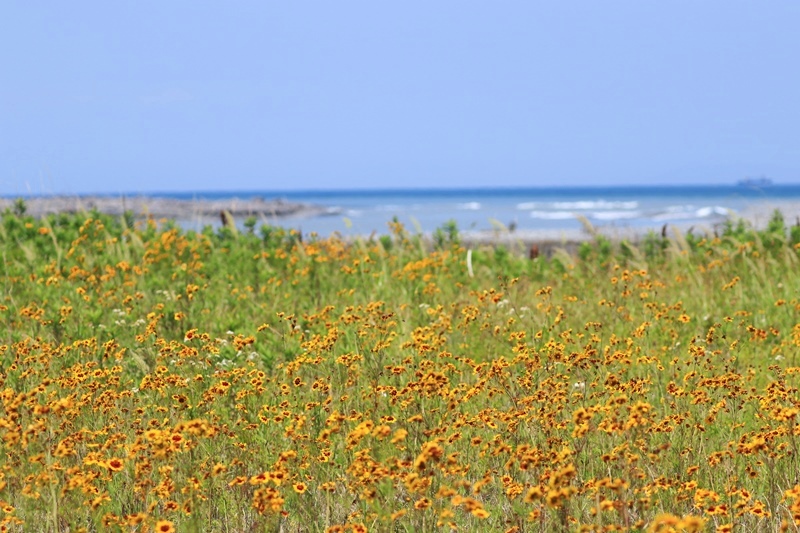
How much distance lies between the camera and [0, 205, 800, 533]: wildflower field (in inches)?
132

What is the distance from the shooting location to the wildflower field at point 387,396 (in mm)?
3355

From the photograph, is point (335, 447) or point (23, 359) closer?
point (335, 447)

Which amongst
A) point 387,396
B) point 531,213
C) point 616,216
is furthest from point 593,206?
point 387,396

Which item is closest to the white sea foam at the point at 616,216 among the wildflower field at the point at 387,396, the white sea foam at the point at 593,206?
the white sea foam at the point at 593,206

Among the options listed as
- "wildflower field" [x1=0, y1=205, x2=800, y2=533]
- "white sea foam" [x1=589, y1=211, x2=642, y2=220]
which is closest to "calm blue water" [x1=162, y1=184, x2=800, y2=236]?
"white sea foam" [x1=589, y1=211, x2=642, y2=220]

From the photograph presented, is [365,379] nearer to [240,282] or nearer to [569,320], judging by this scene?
[569,320]

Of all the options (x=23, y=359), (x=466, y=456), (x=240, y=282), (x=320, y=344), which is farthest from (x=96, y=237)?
(x=466, y=456)

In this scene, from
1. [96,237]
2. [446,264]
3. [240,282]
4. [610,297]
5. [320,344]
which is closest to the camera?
[320,344]

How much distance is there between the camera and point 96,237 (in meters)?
11.1

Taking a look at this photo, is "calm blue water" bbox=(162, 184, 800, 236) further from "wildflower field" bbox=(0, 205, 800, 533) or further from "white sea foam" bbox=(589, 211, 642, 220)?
"wildflower field" bbox=(0, 205, 800, 533)

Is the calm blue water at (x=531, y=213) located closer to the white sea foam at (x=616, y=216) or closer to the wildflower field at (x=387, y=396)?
the white sea foam at (x=616, y=216)

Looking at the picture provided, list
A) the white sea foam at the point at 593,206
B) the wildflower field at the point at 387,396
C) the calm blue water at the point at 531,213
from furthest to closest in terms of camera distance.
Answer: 1. the white sea foam at the point at 593,206
2. the calm blue water at the point at 531,213
3. the wildflower field at the point at 387,396

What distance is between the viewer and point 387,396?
501cm

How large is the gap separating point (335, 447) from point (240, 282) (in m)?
4.90
